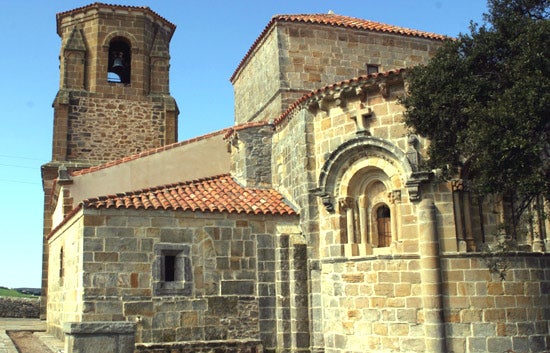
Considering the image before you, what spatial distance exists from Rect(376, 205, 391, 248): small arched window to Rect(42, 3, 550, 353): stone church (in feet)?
0.07

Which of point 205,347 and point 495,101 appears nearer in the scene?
point 495,101

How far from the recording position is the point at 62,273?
1384 centimetres

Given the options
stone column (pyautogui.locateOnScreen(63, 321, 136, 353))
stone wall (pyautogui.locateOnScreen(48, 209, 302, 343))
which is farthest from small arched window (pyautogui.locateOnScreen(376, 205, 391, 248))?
stone column (pyautogui.locateOnScreen(63, 321, 136, 353))

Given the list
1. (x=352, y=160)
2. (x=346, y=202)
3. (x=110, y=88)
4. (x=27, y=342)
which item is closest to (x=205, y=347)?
(x=346, y=202)

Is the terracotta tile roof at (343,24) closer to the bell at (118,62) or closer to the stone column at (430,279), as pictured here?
the bell at (118,62)

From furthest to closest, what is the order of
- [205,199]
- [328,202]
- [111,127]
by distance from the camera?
1. [111,127]
2. [205,199]
3. [328,202]

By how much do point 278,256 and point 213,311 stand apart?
1.77 meters

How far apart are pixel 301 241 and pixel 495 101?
17.1ft

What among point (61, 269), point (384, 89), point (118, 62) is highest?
point (118, 62)

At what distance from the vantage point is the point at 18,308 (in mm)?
24219

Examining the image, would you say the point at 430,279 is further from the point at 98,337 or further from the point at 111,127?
the point at 111,127

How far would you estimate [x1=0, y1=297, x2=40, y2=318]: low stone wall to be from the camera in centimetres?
2398

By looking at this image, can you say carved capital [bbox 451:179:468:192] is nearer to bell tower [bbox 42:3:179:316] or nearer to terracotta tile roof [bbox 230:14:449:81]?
terracotta tile roof [bbox 230:14:449:81]

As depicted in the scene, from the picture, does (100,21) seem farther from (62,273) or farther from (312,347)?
(312,347)
